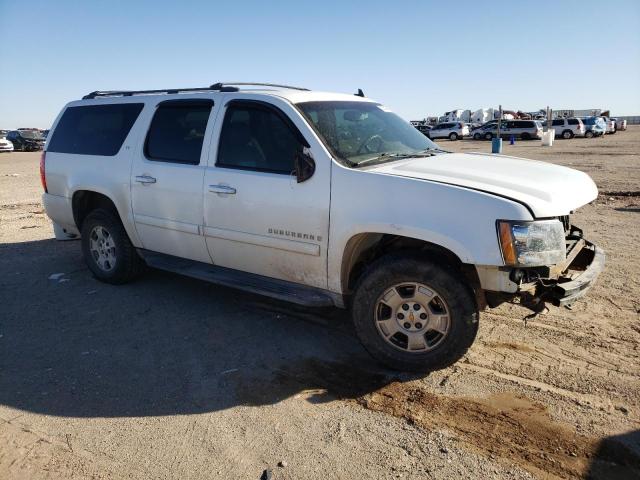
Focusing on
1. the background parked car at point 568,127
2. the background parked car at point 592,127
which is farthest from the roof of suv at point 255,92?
the background parked car at point 592,127

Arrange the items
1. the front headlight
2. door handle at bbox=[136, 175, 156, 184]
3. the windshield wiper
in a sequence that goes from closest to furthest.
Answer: the front headlight → the windshield wiper → door handle at bbox=[136, 175, 156, 184]

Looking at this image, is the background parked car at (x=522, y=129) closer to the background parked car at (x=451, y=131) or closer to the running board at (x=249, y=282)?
the background parked car at (x=451, y=131)

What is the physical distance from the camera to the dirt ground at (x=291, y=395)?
278cm

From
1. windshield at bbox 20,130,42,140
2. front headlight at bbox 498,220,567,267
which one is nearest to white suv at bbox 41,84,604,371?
front headlight at bbox 498,220,567,267

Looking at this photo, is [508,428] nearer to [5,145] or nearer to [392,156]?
[392,156]

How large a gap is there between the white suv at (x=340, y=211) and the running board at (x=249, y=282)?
0.01m

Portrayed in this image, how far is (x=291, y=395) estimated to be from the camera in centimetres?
345

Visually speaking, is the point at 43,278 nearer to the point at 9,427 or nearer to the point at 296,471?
the point at 9,427

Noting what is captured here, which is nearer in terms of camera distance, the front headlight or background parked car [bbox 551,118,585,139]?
the front headlight

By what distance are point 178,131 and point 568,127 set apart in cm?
4571

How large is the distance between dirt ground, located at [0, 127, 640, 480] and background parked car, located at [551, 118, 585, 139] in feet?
142

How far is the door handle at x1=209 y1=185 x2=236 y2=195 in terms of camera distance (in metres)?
4.29

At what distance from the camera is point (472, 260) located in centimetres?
322

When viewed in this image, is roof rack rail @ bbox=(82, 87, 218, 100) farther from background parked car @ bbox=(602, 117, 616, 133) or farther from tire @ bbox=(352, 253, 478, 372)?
background parked car @ bbox=(602, 117, 616, 133)
